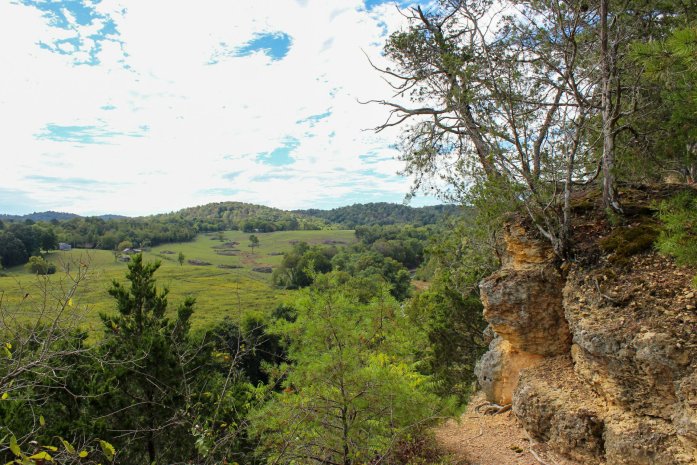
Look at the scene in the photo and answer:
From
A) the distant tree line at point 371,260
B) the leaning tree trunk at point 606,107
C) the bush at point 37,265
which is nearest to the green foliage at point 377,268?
the distant tree line at point 371,260

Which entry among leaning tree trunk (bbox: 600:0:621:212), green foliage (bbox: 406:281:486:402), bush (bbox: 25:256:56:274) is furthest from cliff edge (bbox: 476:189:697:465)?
bush (bbox: 25:256:56:274)

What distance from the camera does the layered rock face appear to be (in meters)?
4.54

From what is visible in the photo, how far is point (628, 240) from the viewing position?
20.1 feet

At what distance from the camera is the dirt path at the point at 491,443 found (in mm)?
6473

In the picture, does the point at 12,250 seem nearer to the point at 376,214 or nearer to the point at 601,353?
the point at 601,353

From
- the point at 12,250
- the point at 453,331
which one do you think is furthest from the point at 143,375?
the point at 12,250

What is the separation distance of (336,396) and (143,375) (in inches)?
220

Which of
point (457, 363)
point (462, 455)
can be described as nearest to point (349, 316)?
point (462, 455)

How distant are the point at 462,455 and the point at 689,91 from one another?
6.63m

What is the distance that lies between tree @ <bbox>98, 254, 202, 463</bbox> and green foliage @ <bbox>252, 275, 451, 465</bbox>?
3.82 m

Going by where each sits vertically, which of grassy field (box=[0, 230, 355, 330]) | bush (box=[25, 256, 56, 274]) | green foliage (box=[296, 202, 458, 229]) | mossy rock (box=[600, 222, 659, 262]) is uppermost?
green foliage (box=[296, 202, 458, 229])

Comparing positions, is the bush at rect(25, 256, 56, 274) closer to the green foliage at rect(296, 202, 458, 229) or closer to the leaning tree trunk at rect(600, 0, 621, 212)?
the leaning tree trunk at rect(600, 0, 621, 212)

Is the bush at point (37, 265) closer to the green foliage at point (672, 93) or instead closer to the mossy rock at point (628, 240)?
the green foliage at point (672, 93)

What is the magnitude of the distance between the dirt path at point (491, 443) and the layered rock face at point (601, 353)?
0.51 metres
